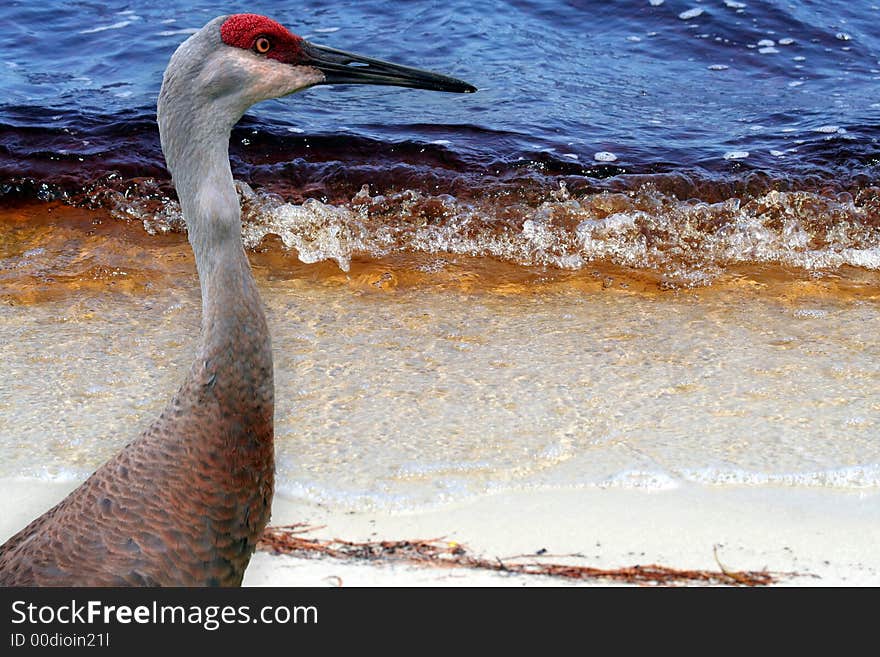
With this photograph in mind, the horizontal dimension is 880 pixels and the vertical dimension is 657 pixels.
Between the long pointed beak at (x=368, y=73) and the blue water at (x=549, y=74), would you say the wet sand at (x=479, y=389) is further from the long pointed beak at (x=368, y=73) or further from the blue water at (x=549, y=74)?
the blue water at (x=549, y=74)

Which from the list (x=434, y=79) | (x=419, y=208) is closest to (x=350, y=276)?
(x=419, y=208)

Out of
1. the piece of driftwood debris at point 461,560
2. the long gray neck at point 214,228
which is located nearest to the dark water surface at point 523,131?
the piece of driftwood debris at point 461,560

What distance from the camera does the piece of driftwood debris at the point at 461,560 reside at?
2.90m

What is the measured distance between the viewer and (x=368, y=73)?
296cm

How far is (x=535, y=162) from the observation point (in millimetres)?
6879

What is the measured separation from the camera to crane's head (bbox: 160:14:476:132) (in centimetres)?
268

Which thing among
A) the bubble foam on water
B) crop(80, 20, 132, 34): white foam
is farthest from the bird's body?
crop(80, 20, 132, 34): white foam

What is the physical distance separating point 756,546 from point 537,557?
0.65 m

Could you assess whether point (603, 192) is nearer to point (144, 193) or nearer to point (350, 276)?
point (350, 276)

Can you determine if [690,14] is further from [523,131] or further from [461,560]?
[461,560]

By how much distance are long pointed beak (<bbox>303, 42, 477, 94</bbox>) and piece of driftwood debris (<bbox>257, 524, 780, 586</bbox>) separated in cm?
133

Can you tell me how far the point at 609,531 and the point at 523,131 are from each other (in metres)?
4.71

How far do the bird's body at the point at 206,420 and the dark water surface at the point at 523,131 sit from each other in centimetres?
299

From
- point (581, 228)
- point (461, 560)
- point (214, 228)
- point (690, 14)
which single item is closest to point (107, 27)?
point (690, 14)
